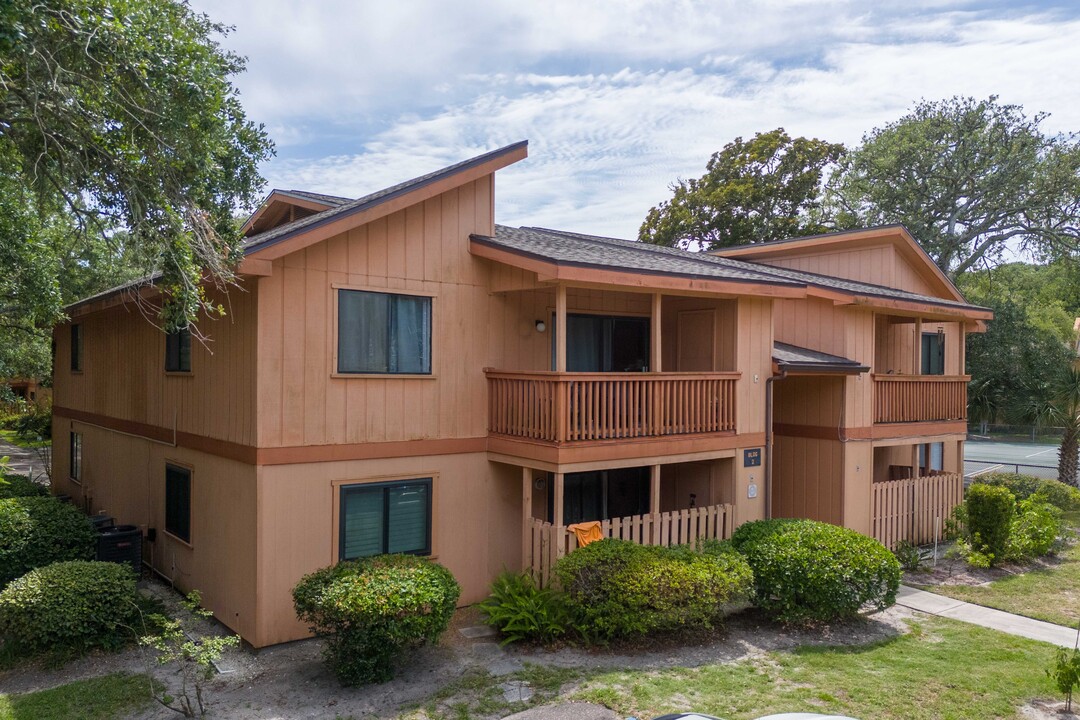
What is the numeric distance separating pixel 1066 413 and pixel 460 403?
18.3 metres

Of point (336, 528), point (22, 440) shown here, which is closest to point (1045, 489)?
point (336, 528)

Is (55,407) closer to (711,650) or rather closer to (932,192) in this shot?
(711,650)

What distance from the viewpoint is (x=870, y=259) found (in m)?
18.2

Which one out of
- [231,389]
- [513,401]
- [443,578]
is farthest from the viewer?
[513,401]

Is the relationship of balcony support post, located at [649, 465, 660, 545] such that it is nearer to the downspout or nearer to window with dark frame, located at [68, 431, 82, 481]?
the downspout

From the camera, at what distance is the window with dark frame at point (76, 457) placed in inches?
653

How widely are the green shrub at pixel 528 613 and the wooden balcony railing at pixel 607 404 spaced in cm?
197

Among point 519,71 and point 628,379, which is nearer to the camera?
point 628,379

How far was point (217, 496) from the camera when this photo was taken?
1021 cm

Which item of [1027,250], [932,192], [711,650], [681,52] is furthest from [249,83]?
[1027,250]

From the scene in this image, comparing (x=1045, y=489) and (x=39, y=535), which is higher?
(x=39, y=535)

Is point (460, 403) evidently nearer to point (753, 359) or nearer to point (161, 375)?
point (753, 359)

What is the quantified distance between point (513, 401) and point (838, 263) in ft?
37.7

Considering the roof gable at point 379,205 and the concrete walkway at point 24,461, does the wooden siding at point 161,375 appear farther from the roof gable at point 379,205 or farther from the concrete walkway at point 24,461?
the concrete walkway at point 24,461
